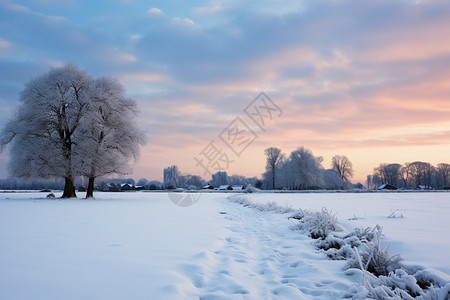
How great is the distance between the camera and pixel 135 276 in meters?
3.29

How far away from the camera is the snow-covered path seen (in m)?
2.99

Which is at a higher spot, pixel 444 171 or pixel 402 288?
pixel 444 171

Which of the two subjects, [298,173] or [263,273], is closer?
[263,273]

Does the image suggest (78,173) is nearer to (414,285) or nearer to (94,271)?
(94,271)

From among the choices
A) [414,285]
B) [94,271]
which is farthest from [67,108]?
[414,285]

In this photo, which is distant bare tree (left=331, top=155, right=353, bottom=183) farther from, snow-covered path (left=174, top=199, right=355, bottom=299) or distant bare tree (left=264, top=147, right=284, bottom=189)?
snow-covered path (left=174, top=199, right=355, bottom=299)

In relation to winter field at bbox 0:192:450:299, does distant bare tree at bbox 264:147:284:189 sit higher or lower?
higher

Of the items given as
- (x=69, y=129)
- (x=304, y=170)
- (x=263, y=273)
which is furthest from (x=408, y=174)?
(x=263, y=273)

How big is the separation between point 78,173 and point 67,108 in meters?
6.16

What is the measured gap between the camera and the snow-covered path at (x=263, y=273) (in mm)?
2990

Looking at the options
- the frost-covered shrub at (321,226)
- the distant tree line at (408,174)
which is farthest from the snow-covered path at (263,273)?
the distant tree line at (408,174)

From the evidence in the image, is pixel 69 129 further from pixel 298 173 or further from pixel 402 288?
pixel 298 173

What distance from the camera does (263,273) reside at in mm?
3795

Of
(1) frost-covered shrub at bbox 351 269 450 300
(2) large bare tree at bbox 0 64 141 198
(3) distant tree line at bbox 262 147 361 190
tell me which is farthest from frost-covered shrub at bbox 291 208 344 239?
(3) distant tree line at bbox 262 147 361 190
